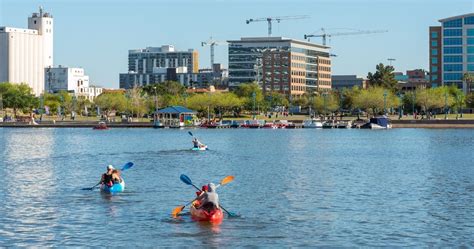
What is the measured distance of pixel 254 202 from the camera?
4988cm

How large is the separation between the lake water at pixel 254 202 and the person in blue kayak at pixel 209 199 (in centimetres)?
99

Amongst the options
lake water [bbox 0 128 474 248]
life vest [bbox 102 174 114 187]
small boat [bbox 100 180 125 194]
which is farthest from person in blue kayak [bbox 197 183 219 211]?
small boat [bbox 100 180 125 194]

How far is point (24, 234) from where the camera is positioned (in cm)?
3844

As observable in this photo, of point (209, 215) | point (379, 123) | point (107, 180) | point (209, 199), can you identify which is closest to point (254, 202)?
point (209, 215)

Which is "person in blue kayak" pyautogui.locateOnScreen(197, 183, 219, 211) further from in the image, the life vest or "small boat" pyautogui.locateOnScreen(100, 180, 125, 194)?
"small boat" pyautogui.locateOnScreen(100, 180, 125, 194)

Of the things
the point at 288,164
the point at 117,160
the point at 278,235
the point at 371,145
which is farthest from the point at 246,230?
the point at 371,145

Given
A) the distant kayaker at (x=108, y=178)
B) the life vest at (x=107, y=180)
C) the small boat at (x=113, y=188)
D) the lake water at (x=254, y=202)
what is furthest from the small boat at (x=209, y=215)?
the small boat at (x=113, y=188)

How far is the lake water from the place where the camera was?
125 feet

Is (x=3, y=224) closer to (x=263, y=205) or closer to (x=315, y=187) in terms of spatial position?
(x=263, y=205)

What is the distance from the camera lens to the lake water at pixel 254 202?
1501 inches

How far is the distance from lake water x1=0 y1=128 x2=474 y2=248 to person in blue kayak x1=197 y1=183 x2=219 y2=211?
0.99 meters

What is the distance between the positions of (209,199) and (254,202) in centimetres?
882

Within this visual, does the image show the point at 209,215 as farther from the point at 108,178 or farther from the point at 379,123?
the point at 379,123

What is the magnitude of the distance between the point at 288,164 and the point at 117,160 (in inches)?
685
